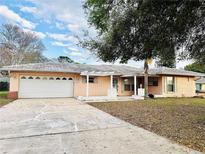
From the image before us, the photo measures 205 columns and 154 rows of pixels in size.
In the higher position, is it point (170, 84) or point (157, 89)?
point (170, 84)

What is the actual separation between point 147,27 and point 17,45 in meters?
37.3

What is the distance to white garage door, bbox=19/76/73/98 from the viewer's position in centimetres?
1989

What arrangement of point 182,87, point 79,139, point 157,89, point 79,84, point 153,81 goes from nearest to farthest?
1. point 79,139
2. point 79,84
3. point 157,89
4. point 153,81
5. point 182,87

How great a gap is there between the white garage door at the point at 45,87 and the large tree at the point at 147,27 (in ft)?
45.9

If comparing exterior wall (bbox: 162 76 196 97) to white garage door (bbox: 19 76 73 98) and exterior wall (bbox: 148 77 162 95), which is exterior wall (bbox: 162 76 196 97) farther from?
white garage door (bbox: 19 76 73 98)

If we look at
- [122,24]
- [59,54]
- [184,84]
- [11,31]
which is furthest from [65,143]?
[59,54]

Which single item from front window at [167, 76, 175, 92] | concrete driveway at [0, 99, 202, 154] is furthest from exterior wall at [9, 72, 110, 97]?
concrete driveway at [0, 99, 202, 154]

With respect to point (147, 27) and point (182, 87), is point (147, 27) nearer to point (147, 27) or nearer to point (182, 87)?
point (147, 27)

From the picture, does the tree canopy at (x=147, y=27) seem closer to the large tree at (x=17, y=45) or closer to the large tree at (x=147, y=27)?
the large tree at (x=147, y=27)

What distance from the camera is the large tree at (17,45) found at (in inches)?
1492

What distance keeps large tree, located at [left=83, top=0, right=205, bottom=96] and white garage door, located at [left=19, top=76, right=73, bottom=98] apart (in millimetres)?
13988

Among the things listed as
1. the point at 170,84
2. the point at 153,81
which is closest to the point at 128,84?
the point at 153,81

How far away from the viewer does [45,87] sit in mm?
20547

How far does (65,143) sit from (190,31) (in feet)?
17.0
